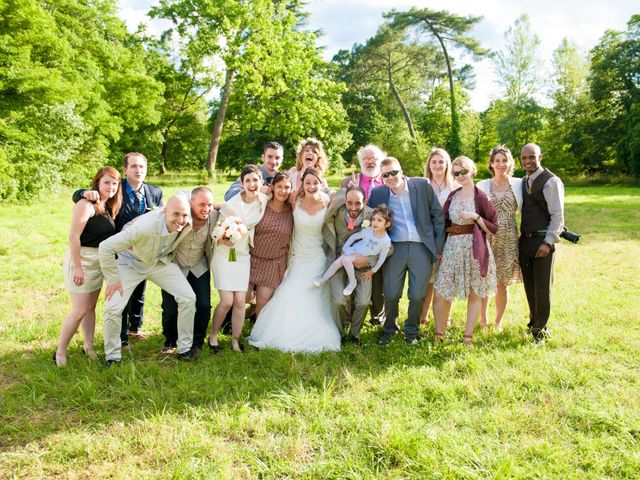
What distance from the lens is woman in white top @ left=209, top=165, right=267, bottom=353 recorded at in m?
5.26

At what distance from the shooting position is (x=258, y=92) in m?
27.7

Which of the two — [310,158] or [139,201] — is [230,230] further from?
[310,158]

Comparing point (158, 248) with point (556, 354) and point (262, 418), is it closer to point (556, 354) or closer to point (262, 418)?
point (262, 418)

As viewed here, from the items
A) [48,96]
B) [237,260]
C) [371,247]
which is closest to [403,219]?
[371,247]

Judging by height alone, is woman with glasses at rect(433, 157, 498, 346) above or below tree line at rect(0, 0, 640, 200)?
below

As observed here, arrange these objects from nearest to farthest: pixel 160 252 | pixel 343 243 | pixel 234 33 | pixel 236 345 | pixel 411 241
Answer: pixel 160 252, pixel 236 345, pixel 411 241, pixel 343 243, pixel 234 33

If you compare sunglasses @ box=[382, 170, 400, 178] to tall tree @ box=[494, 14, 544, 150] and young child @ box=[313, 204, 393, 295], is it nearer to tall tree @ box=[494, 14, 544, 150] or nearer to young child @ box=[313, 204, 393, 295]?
young child @ box=[313, 204, 393, 295]

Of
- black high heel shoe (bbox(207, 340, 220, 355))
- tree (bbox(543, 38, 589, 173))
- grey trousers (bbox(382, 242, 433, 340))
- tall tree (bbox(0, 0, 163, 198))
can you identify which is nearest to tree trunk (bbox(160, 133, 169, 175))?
tall tree (bbox(0, 0, 163, 198))

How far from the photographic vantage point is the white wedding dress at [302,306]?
17.9 ft

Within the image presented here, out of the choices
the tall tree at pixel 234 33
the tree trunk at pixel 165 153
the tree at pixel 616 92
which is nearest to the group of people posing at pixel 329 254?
the tall tree at pixel 234 33

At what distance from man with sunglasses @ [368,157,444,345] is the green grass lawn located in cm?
41

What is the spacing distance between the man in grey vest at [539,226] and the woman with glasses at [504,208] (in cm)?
12

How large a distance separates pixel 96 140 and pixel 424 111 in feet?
116

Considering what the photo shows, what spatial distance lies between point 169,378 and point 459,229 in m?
3.64
